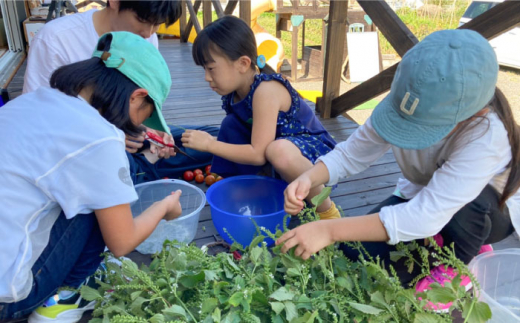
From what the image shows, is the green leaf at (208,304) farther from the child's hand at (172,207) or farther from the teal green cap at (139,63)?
the teal green cap at (139,63)

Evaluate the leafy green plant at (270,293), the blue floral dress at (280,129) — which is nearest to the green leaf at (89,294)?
the leafy green plant at (270,293)

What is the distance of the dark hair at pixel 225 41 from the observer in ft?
5.95

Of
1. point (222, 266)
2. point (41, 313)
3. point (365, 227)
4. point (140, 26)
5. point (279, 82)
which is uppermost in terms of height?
point (140, 26)

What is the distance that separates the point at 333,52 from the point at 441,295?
2.45 m

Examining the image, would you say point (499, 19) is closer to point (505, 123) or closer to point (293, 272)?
point (505, 123)

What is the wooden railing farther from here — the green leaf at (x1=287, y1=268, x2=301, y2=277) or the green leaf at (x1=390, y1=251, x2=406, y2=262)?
the green leaf at (x1=287, y1=268, x2=301, y2=277)

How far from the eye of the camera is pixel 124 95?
3.80 feet

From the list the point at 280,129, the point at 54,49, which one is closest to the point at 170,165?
the point at 280,129

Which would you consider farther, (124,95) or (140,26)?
(140,26)

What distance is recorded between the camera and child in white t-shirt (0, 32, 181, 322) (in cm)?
104

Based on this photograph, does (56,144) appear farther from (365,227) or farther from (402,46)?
(402,46)

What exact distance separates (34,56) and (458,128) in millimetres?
1628

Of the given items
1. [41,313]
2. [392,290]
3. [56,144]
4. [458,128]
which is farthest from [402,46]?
[41,313]

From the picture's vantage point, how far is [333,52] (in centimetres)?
316
